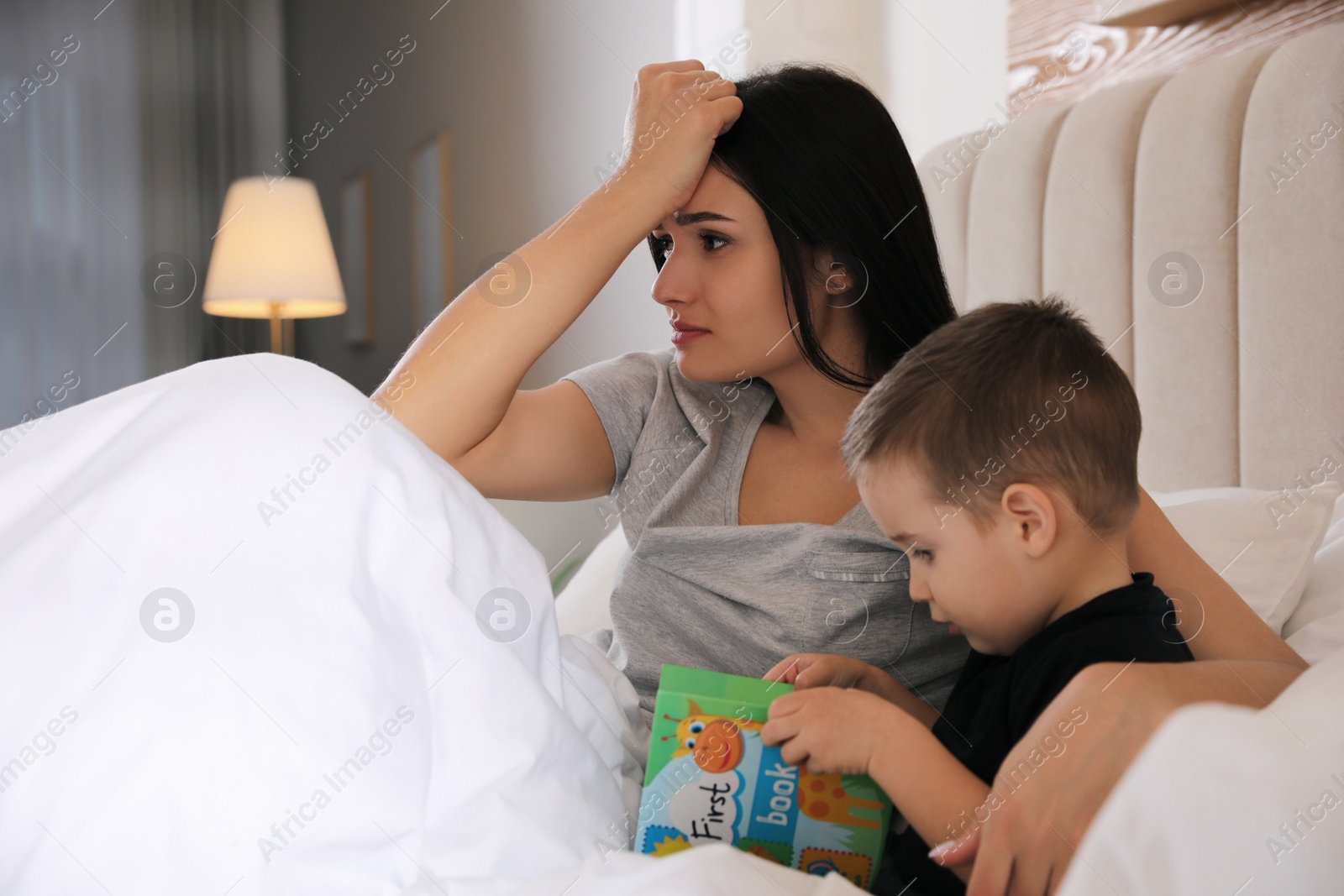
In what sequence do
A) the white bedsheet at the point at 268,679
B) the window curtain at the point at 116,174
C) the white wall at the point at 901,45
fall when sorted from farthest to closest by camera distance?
the window curtain at the point at 116,174 < the white wall at the point at 901,45 < the white bedsheet at the point at 268,679

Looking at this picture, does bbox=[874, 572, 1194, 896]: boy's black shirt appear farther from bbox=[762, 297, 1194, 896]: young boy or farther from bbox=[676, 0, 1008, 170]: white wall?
bbox=[676, 0, 1008, 170]: white wall

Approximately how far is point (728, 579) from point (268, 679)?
0.48 metres

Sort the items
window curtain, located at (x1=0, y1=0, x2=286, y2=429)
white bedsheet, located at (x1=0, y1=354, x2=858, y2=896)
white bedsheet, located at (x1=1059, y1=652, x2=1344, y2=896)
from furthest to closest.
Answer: window curtain, located at (x1=0, y1=0, x2=286, y2=429) → white bedsheet, located at (x1=0, y1=354, x2=858, y2=896) → white bedsheet, located at (x1=1059, y1=652, x2=1344, y2=896)

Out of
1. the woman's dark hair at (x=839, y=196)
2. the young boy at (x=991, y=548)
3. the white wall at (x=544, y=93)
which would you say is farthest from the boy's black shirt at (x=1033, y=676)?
the white wall at (x=544, y=93)

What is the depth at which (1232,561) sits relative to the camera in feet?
2.92

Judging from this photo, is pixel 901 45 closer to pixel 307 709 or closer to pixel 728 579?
pixel 728 579

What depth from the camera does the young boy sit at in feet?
2.06

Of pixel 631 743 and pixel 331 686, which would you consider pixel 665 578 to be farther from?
pixel 331 686

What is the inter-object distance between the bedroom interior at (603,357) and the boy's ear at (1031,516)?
17cm

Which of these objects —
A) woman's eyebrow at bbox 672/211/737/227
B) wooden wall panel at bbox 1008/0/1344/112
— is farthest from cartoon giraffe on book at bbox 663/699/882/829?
wooden wall panel at bbox 1008/0/1344/112

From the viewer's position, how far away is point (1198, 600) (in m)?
0.76

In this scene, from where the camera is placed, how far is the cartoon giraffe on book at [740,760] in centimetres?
66

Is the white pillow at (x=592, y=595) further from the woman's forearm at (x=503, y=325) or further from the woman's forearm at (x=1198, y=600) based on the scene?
the woman's forearm at (x=1198, y=600)

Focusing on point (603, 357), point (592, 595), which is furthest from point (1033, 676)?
point (603, 357)
